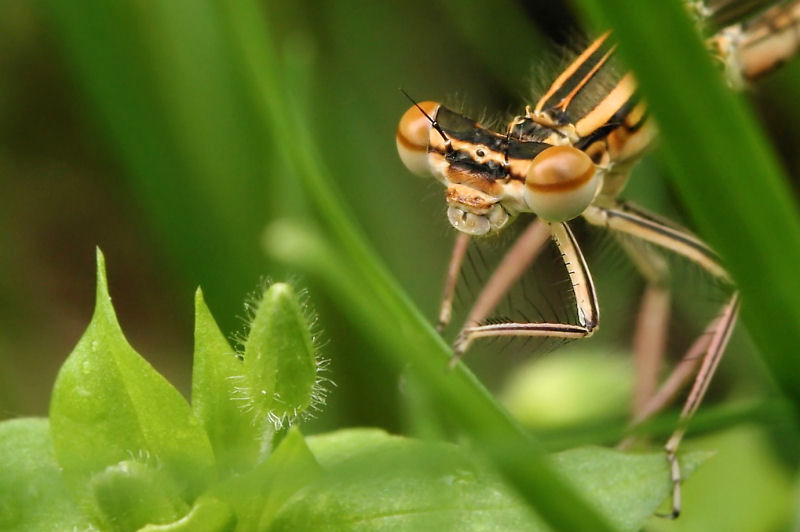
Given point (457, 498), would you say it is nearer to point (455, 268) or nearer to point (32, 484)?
point (32, 484)

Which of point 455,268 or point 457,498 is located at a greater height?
point 455,268

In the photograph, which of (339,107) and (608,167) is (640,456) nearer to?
(608,167)

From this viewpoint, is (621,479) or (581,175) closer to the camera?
(621,479)

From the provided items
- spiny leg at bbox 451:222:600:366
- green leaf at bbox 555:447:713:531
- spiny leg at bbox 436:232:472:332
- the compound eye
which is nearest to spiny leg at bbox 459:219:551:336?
spiny leg at bbox 436:232:472:332

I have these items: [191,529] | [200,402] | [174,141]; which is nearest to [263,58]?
[200,402]

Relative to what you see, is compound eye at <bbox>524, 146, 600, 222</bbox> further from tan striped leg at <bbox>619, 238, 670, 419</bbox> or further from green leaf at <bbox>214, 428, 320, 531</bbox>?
tan striped leg at <bbox>619, 238, 670, 419</bbox>

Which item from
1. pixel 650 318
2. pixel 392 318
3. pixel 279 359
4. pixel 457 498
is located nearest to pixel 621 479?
pixel 457 498

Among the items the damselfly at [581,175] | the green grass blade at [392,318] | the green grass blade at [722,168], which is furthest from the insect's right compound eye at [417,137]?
the green grass blade at [722,168]
